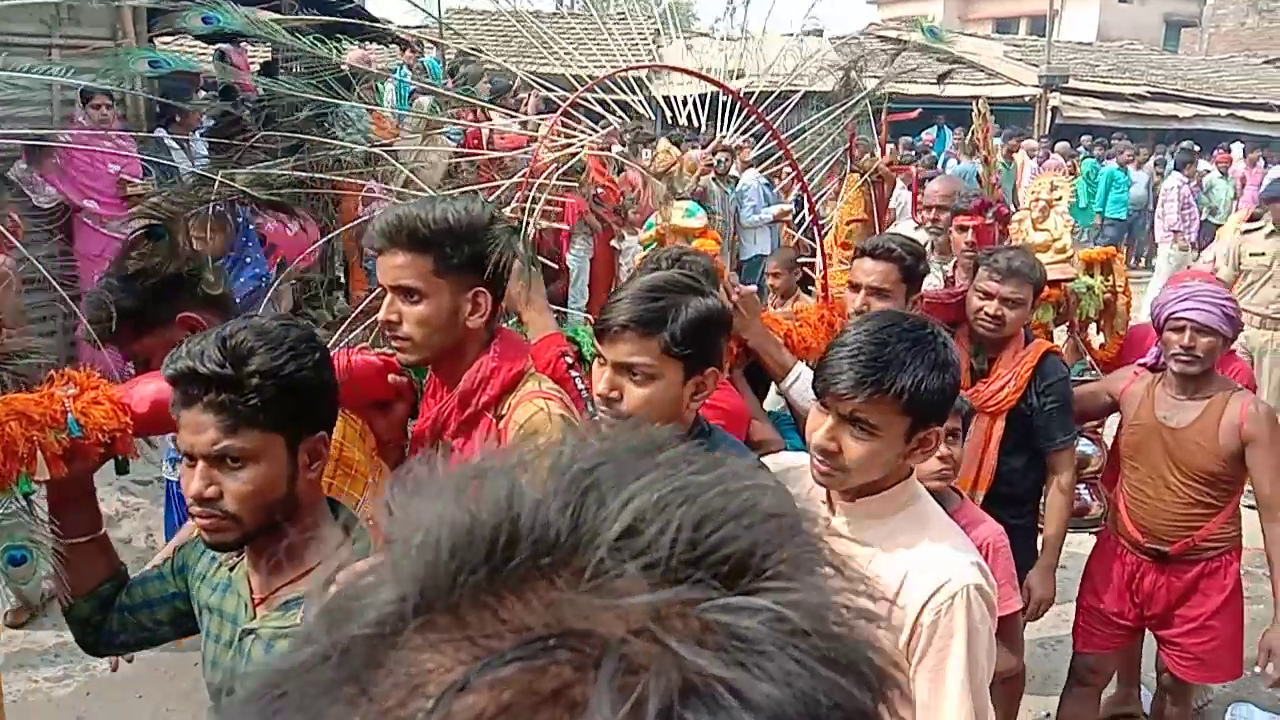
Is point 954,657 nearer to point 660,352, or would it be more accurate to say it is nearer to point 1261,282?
point 660,352

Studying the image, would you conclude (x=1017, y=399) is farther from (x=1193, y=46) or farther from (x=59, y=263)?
(x=1193, y=46)

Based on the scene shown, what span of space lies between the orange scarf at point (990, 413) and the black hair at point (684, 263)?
0.79 m

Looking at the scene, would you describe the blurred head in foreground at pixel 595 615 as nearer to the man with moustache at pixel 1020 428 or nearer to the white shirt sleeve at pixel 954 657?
the white shirt sleeve at pixel 954 657

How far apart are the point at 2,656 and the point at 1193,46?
29273mm

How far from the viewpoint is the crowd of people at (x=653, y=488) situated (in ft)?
2.37

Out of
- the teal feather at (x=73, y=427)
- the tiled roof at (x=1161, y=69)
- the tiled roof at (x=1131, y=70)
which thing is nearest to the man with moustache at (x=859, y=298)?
the teal feather at (x=73, y=427)

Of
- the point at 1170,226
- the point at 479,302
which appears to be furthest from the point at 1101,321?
the point at 1170,226

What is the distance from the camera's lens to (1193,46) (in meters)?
27.0

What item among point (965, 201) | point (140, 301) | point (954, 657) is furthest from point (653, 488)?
point (965, 201)

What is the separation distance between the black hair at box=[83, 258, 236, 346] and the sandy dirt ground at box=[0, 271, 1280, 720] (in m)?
1.53

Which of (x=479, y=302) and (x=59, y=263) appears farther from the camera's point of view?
(x=59, y=263)

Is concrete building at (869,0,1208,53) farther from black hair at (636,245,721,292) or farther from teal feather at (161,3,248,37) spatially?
black hair at (636,245,721,292)

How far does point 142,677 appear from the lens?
375 cm

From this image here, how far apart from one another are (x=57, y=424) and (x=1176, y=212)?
1322cm
